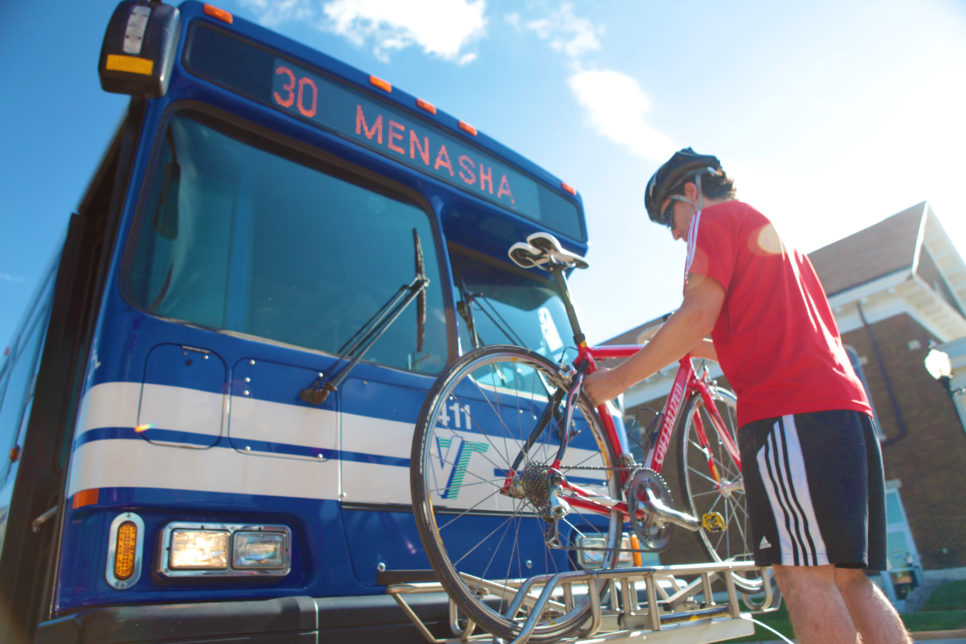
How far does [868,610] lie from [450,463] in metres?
1.54

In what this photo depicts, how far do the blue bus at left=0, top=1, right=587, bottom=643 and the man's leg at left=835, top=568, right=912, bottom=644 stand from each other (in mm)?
1344

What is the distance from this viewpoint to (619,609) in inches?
87.0

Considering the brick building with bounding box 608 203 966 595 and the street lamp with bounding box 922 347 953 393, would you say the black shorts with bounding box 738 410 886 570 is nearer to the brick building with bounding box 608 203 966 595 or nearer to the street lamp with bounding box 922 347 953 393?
the street lamp with bounding box 922 347 953 393

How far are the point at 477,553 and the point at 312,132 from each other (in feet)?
6.59

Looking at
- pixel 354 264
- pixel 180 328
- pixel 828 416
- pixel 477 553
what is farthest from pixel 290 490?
pixel 828 416

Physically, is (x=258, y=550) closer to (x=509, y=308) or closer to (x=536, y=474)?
(x=536, y=474)

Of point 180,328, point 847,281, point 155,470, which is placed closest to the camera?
point 155,470

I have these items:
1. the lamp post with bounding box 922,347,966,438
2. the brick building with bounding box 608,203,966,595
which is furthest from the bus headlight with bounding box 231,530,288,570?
the brick building with bounding box 608,203,966,595

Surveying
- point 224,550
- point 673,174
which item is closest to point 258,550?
point 224,550

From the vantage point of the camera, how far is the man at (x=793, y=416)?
1.69 meters

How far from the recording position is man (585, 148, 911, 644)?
1.69 meters

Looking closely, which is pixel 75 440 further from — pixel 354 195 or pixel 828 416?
pixel 828 416

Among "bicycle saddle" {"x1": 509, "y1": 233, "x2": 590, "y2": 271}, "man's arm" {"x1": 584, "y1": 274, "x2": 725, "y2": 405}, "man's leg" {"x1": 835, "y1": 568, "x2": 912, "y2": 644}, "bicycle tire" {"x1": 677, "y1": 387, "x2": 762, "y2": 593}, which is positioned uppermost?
"bicycle saddle" {"x1": 509, "y1": 233, "x2": 590, "y2": 271}

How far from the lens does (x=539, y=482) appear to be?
7.84ft
